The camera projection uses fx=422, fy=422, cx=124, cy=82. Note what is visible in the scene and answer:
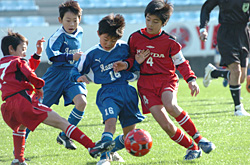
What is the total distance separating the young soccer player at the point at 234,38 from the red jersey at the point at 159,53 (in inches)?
101

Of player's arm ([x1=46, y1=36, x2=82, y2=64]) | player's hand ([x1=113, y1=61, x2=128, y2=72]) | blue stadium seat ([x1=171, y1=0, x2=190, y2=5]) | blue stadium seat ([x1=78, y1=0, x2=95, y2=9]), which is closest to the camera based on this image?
player's hand ([x1=113, y1=61, x2=128, y2=72])

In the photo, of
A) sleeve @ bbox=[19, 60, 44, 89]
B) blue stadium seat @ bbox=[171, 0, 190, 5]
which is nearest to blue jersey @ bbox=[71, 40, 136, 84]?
sleeve @ bbox=[19, 60, 44, 89]

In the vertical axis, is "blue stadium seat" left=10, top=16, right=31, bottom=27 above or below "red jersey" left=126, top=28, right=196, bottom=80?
below

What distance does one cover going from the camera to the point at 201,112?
7.98 m

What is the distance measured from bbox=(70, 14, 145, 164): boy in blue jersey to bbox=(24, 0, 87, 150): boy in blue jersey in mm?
835

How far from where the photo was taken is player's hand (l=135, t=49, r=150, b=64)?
14.6ft

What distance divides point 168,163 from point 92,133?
218cm

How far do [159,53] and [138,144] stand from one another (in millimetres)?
1061

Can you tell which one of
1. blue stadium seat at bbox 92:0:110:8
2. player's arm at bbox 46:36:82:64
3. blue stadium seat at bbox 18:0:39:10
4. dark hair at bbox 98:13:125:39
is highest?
dark hair at bbox 98:13:125:39

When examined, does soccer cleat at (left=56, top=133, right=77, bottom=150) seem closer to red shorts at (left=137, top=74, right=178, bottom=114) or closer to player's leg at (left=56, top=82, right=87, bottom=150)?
player's leg at (left=56, top=82, right=87, bottom=150)

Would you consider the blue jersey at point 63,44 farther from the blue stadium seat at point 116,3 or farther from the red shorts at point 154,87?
the blue stadium seat at point 116,3

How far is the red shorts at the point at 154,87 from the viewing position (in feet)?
14.6

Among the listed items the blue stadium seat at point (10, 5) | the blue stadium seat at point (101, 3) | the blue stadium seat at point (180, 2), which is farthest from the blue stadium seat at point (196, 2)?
the blue stadium seat at point (10, 5)

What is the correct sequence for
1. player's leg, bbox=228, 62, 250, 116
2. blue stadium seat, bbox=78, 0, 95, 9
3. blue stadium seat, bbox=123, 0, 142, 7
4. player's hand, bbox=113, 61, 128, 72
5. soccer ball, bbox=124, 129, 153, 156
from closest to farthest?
1. soccer ball, bbox=124, 129, 153, 156
2. player's hand, bbox=113, 61, 128, 72
3. player's leg, bbox=228, 62, 250, 116
4. blue stadium seat, bbox=78, 0, 95, 9
5. blue stadium seat, bbox=123, 0, 142, 7
